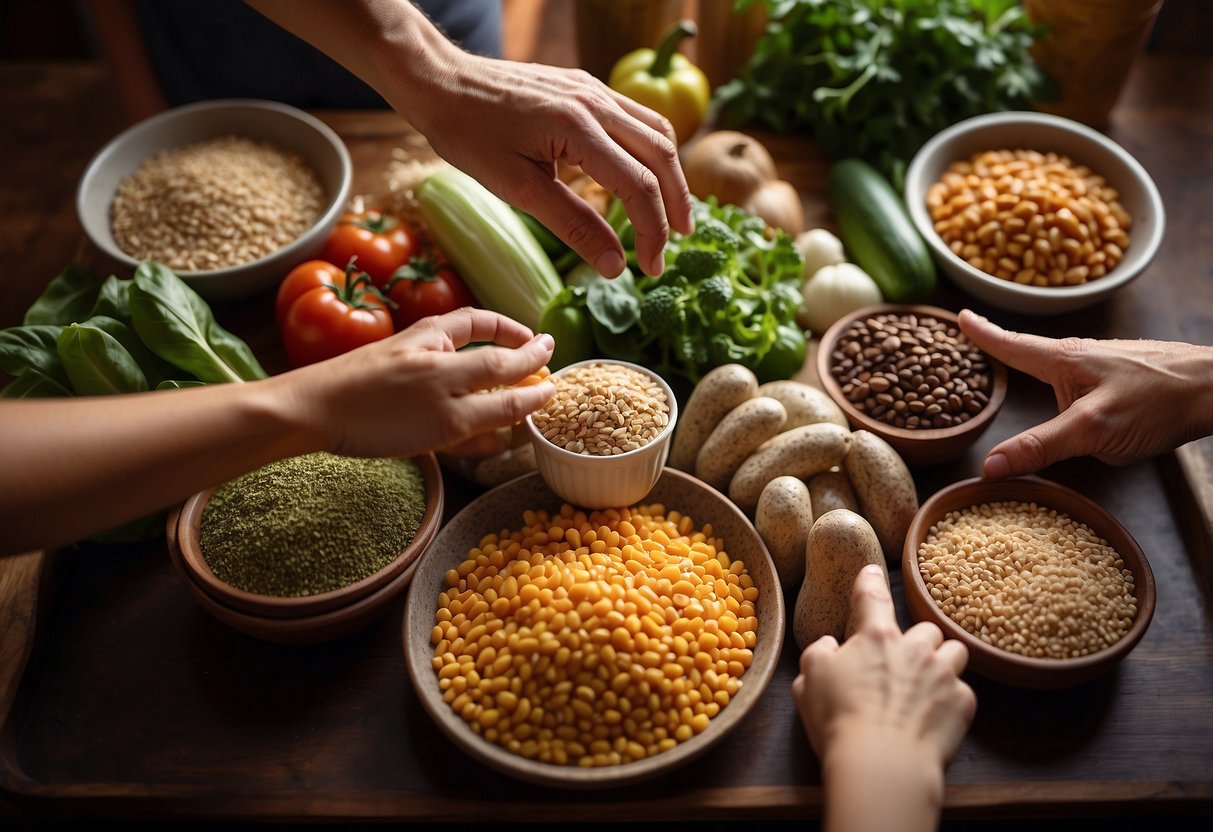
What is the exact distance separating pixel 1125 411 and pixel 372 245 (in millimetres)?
1399

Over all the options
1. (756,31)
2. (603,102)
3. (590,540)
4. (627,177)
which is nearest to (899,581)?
(590,540)

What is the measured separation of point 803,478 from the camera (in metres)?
1.53

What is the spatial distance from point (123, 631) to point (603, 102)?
115 centimetres

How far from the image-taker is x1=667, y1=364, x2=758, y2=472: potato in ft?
5.15

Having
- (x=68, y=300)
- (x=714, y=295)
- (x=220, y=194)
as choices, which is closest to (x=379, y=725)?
(x=714, y=295)

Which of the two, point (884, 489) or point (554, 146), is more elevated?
point (554, 146)

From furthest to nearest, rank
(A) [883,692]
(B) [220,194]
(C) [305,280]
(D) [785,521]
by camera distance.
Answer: (B) [220,194] → (C) [305,280] → (D) [785,521] → (A) [883,692]

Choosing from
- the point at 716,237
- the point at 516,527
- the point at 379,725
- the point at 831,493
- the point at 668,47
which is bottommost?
the point at 379,725

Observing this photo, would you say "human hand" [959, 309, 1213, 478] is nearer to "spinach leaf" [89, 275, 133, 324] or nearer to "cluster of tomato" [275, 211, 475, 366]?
"cluster of tomato" [275, 211, 475, 366]

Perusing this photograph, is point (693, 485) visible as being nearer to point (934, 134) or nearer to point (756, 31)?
point (934, 134)

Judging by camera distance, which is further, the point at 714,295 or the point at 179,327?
the point at 714,295

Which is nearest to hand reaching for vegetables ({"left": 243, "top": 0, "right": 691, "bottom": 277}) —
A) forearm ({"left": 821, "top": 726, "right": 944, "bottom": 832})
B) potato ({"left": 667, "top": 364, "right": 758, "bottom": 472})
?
potato ({"left": 667, "top": 364, "right": 758, "bottom": 472})

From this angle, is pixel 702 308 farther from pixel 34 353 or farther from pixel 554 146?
pixel 34 353

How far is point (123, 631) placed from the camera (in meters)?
1.46
